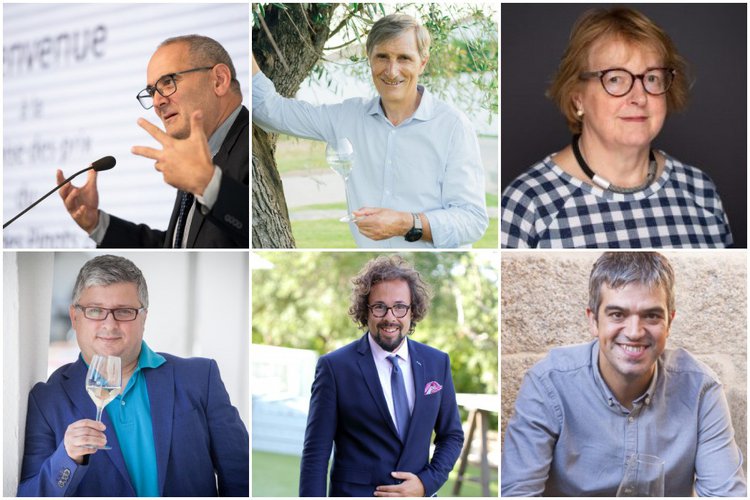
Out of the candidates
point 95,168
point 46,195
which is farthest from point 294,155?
point 46,195

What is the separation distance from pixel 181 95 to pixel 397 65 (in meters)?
0.82

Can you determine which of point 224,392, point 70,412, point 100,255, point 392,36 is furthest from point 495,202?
point 70,412

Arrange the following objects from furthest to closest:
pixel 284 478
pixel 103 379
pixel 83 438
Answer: pixel 284 478 → pixel 83 438 → pixel 103 379

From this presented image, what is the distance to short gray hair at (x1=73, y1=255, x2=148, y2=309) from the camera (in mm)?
3553

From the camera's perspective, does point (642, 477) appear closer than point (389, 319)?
Yes

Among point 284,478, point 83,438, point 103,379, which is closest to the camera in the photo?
point 103,379

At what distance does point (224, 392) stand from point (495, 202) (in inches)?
49.3

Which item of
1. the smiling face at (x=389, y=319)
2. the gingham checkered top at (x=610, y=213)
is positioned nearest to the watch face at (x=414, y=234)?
the smiling face at (x=389, y=319)

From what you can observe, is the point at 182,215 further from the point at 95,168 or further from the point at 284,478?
the point at 284,478

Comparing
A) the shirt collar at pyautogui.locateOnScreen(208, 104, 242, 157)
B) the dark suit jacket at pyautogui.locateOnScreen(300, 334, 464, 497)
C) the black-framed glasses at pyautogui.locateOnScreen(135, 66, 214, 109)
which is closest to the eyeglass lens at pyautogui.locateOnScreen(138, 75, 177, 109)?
the black-framed glasses at pyautogui.locateOnScreen(135, 66, 214, 109)

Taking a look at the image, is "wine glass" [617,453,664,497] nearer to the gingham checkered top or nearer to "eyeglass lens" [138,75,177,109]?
the gingham checkered top

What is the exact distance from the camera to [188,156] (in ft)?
11.4

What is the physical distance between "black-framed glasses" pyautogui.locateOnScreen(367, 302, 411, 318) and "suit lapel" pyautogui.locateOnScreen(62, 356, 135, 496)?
1.07 m

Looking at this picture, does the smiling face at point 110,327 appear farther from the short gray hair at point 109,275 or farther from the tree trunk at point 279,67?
the tree trunk at point 279,67
